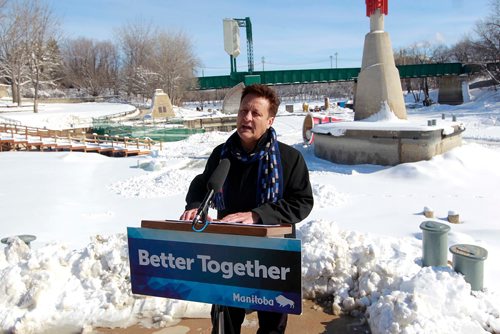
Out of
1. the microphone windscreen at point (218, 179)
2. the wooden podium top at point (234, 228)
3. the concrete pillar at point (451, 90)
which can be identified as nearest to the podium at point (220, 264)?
the wooden podium top at point (234, 228)

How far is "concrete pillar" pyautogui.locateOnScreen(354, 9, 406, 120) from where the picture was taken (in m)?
15.1

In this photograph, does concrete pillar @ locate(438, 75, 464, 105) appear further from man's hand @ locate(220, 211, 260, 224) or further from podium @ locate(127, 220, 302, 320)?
podium @ locate(127, 220, 302, 320)

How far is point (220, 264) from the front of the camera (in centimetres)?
184

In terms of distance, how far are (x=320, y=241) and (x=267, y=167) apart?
2.89 m

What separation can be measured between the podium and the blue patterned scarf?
0.54 meters

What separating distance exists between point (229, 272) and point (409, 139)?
1236cm

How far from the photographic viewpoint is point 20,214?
8.72m

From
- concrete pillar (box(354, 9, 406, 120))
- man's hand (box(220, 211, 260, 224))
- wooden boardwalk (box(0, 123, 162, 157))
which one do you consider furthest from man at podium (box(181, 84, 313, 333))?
wooden boardwalk (box(0, 123, 162, 157))

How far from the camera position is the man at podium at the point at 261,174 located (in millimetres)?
2361

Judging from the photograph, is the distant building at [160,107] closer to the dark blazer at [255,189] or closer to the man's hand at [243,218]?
the dark blazer at [255,189]

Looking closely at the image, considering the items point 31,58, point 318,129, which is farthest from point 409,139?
point 31,58

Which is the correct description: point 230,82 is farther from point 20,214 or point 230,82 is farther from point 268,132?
point 268,132

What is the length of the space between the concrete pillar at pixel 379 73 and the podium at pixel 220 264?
14.5m

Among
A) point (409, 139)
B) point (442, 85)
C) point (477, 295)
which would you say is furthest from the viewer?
point (442, 85)
